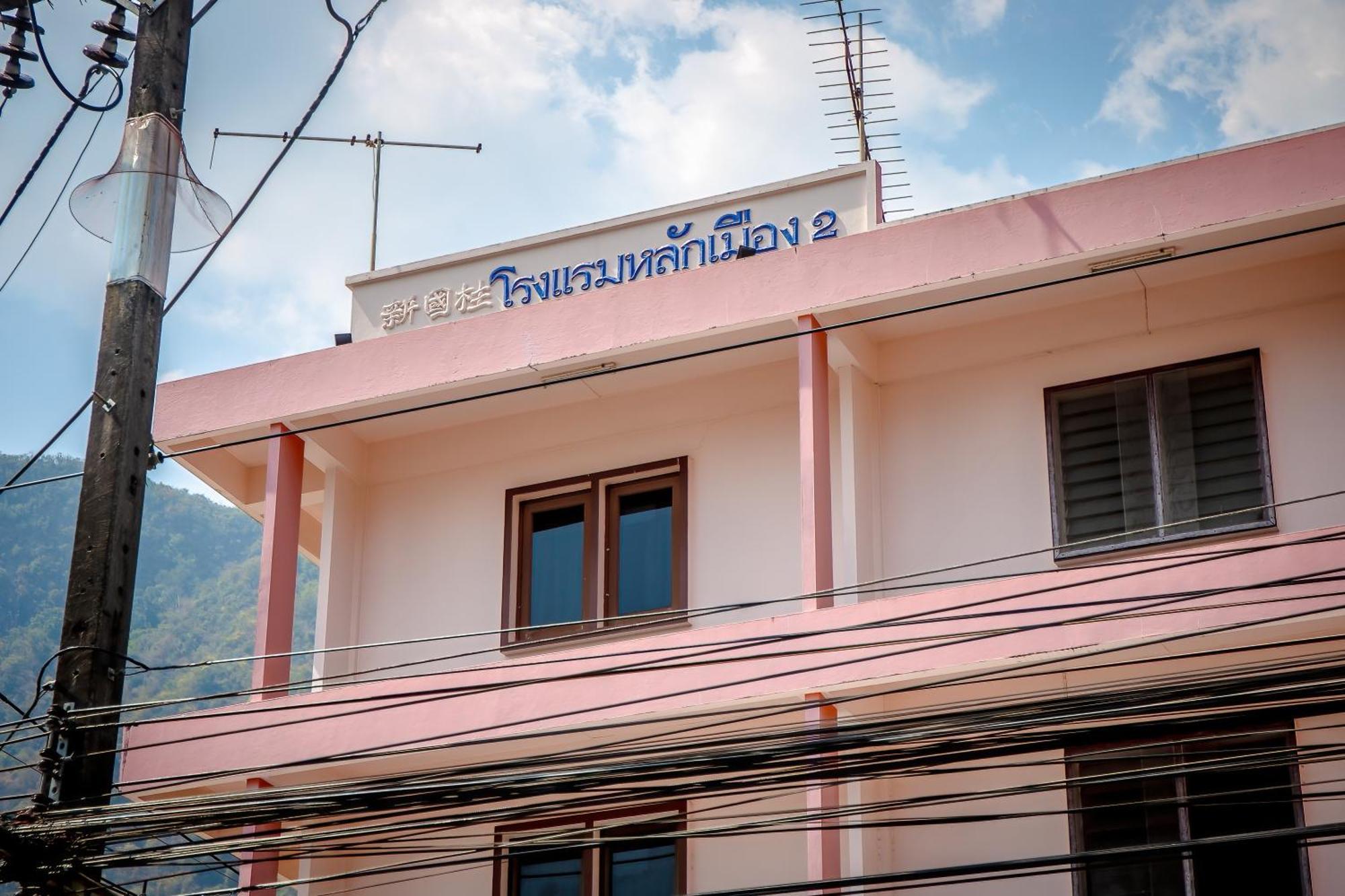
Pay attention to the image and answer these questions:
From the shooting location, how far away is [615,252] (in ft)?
47.1

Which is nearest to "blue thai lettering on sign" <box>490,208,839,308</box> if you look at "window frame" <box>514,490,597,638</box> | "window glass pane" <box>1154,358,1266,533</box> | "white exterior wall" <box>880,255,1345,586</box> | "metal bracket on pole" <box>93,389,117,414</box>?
"white exterior wall" <box>880,255,1345,586</box>

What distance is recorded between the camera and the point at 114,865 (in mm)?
8625

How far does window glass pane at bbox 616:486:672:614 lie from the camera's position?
13641 millimetres

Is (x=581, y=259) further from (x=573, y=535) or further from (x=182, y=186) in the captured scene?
(x=182, y=186)

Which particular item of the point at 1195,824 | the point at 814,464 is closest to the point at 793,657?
the point at 814,464

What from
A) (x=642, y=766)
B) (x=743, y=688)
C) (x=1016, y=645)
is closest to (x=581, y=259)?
(x=743, y=688)

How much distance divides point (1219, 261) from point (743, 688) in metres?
4.29

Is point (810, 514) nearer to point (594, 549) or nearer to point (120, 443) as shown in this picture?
point (594, 549)

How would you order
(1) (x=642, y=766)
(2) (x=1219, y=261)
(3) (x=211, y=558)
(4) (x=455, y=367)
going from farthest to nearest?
1. (3) (x=211, y=558)
2. (4) (x=455, y=367)
3. (2) (x=1219, y=261)
4. (1) (x=642, y=766)

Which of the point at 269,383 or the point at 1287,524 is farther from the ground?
the point at 269,383

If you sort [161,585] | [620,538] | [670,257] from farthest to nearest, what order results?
[161,585] < [670,257] < [620,538]

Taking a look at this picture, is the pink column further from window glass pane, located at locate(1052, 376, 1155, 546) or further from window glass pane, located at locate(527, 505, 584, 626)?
window glass pane, located at locate(527, 505, 584, 626)

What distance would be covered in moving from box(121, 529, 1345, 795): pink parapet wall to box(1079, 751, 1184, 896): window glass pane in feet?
3.32

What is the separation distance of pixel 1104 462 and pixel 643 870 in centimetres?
425
